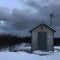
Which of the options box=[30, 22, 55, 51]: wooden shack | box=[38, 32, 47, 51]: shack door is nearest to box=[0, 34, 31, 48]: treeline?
box=[30, 22, 55, 51]: wooden shack

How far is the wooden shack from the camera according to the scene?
2558cm

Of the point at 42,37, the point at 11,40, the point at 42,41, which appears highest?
the point at 11,40

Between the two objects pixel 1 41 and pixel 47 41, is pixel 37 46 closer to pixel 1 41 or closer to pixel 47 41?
pixel 47 41

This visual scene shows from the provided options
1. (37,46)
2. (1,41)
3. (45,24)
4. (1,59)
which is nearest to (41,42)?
(37,46)

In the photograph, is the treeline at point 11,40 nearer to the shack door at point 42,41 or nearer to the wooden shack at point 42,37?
the wooden shack at point 42,37

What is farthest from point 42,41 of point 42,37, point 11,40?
point 11,40

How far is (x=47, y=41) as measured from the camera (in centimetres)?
2575

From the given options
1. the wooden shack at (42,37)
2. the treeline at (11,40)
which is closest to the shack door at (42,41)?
the wooden shack at (42,37)

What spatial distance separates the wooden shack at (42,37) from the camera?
25.6 m

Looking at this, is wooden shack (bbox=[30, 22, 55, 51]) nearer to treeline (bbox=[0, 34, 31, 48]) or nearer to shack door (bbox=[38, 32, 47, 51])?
shack door (bbox=[38, 32, 47, 51])

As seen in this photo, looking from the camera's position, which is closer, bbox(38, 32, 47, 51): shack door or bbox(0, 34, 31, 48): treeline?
bbox(38, 32, 47, 51): shack door

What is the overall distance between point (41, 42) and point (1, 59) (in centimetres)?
1137

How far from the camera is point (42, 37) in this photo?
25.8m

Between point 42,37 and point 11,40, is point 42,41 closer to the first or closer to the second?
point 42,37
